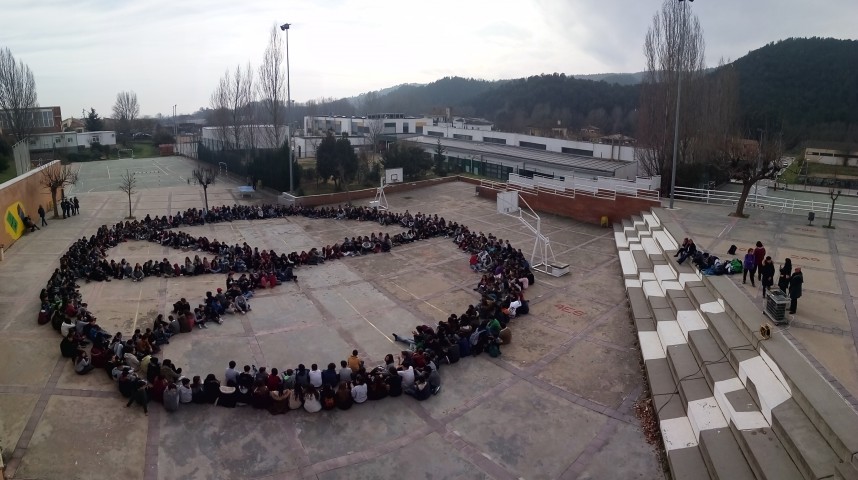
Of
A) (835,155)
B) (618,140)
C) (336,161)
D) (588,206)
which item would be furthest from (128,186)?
(835,155)

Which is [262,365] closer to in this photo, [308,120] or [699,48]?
[699,48]

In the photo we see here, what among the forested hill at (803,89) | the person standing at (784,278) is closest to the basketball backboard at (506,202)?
the person standing at (784,278)

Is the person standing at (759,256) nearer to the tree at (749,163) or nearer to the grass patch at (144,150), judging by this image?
the tree at (749,163)

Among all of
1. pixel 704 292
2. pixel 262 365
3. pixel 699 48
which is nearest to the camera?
pixel 262 365

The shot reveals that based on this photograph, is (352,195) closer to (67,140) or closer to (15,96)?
(15,96)

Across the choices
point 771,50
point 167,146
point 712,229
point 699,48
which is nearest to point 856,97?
point 771,50
